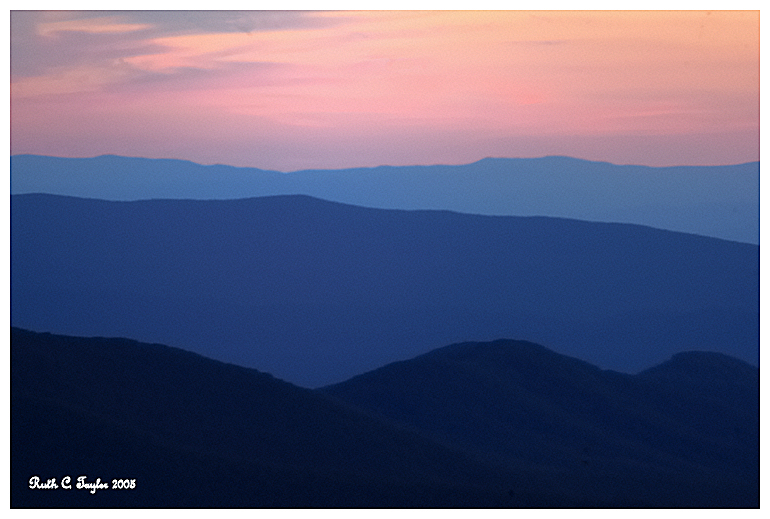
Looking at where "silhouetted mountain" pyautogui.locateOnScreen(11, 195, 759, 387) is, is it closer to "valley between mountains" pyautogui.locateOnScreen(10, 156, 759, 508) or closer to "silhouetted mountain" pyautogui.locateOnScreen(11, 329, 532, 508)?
"valley between mountains" pyautogui.locateOnScreen(10, 156, 759, 508)

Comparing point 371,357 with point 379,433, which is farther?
point 371,357

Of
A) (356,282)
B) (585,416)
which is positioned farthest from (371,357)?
(585,416)

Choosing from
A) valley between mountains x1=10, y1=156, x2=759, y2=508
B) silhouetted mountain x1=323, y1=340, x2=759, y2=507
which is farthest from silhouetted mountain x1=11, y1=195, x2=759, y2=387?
silhouetted mountain x1=323, y1=340, x2=759, y2=507

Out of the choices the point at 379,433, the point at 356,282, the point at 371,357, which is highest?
the point at 356,282

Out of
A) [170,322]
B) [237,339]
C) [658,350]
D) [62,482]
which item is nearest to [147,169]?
[170,322]

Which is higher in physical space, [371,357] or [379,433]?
[371,357]

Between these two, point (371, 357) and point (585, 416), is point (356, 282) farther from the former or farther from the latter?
point (585, 416)
